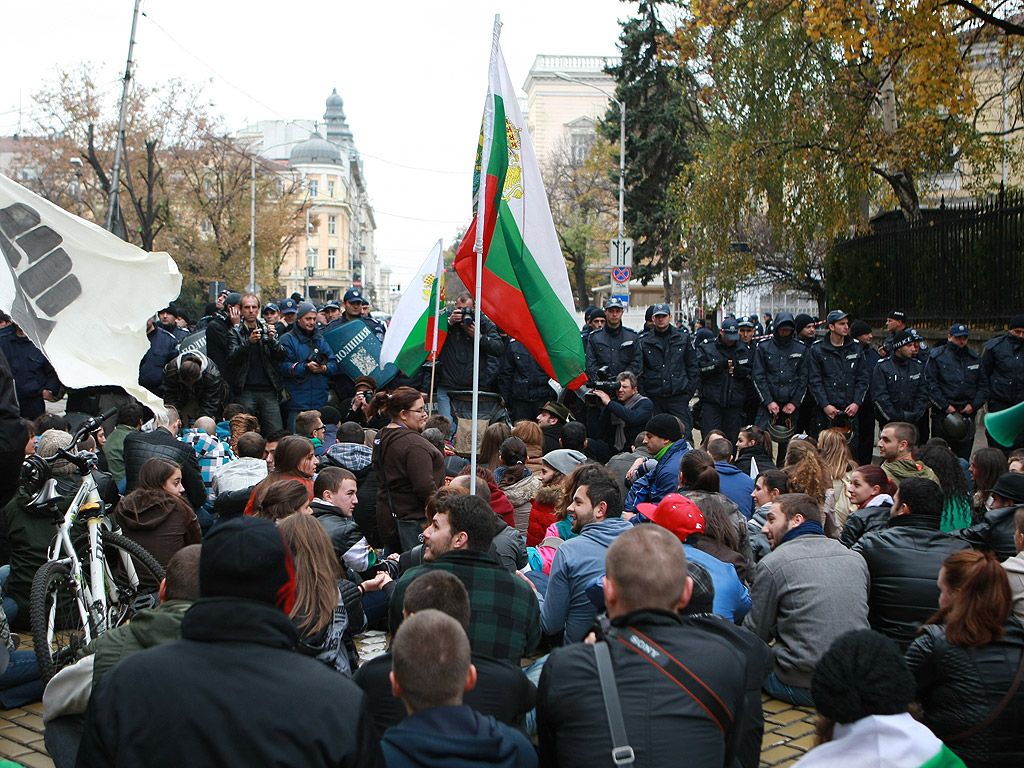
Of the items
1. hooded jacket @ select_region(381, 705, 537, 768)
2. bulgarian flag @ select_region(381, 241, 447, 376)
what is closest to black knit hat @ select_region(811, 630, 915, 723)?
hooded jacket @ select_region(381, 705, 537, 768)

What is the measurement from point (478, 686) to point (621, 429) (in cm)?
749

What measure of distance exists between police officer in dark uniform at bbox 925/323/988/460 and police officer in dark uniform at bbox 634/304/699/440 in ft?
9.74

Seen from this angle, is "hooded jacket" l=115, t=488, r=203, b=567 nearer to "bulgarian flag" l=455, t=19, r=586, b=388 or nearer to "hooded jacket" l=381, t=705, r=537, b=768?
"bulgarian flag" l=455, t=19, r=586, b=388

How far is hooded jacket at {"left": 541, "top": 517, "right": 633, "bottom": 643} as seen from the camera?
517 cm

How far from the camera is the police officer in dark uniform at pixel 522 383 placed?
Result: 1241 cm

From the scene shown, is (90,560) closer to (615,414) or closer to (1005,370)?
(615,414)

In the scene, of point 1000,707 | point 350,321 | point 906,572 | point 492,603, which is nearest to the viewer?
point 1000,707

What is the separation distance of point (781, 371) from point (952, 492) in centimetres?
545

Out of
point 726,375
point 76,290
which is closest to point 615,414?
point 726,375

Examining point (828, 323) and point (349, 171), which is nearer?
point (828, 323)

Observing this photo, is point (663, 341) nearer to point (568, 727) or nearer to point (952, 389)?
point (952, 389)

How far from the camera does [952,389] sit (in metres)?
12.5

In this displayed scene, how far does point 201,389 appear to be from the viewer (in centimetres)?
1097

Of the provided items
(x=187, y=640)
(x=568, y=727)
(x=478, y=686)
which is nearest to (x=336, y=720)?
(x=187, y=640)
